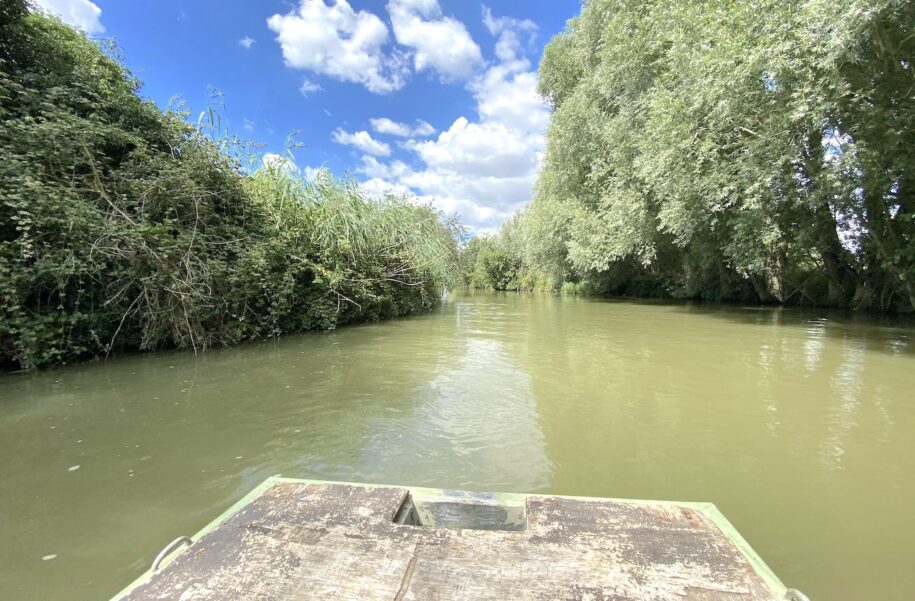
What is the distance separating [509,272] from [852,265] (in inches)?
1395

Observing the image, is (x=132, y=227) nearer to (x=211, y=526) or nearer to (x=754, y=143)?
(x=211, y=526)

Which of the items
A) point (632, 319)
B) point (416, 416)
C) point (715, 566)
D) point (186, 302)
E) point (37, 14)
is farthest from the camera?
point (632, 319)

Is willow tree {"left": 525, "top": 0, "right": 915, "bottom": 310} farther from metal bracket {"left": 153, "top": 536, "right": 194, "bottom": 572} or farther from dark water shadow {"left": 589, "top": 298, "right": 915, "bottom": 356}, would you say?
metal bracket {"left": 153, "top": 536, "right": 194, "bottom": 572}

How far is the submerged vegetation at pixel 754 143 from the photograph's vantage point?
8.73 m

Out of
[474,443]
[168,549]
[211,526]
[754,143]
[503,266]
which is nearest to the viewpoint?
[168,549]

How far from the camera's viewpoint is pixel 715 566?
1.54 meters

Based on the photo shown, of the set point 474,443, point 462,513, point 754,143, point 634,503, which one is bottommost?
point 474,443

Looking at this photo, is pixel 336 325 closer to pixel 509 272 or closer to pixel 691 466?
pixel 691 466

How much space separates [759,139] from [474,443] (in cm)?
1100

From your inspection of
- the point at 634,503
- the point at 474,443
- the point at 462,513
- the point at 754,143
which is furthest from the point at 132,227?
the point at 754,143

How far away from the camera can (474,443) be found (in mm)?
3781

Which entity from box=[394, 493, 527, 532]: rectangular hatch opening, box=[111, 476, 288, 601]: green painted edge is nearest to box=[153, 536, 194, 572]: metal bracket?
box=[111, 476, 288, 601]: green painted edge

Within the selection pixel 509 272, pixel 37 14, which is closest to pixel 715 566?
pixel 37 14

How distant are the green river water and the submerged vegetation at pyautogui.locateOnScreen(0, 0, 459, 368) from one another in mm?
899
